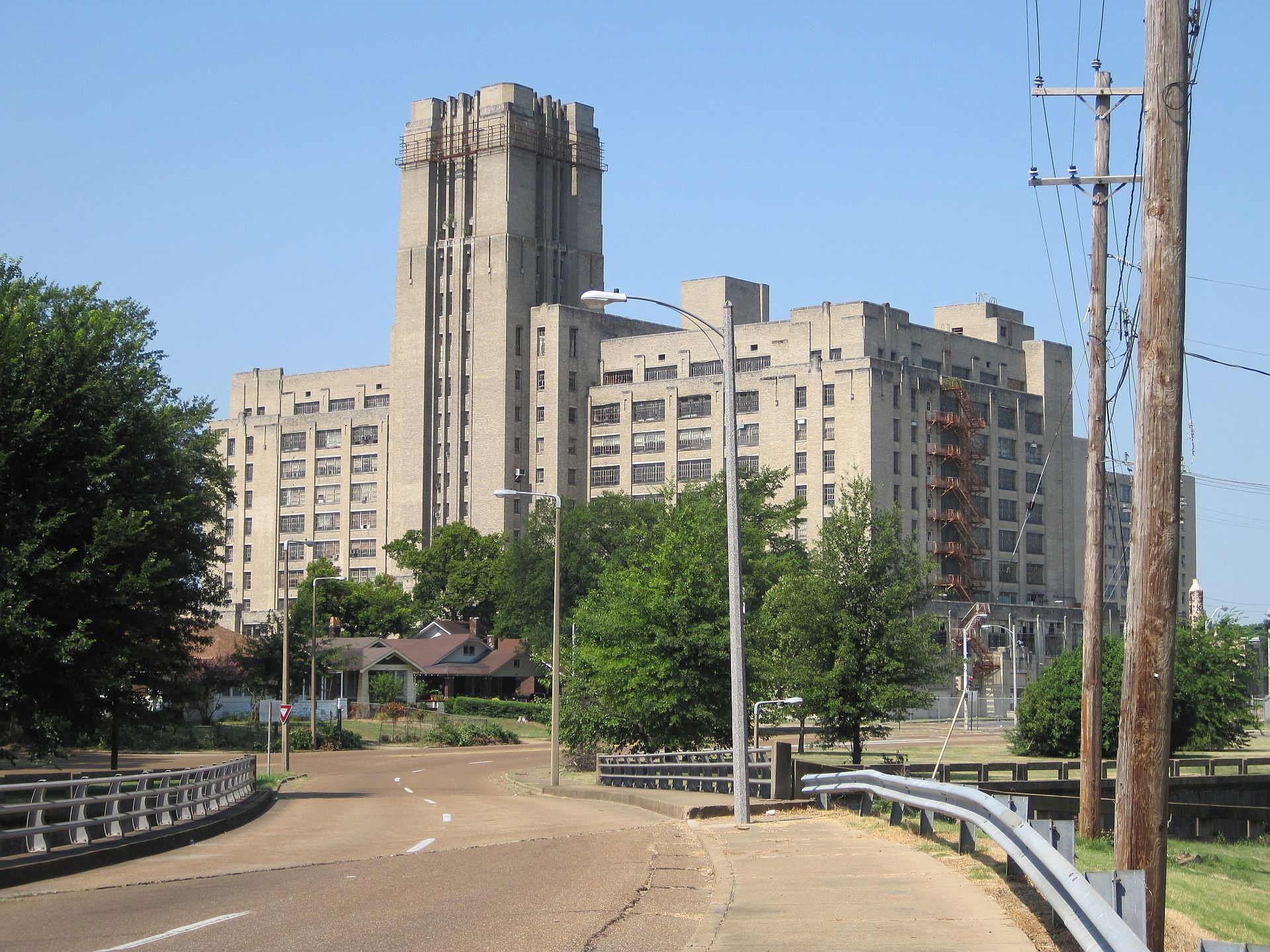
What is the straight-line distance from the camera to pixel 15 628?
25.6m

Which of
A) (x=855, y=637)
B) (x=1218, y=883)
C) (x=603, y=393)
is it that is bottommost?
(x=1218, y=883)

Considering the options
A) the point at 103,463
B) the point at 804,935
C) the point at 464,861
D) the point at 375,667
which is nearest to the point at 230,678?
the point at 375,667

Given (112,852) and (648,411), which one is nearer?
(112,852)

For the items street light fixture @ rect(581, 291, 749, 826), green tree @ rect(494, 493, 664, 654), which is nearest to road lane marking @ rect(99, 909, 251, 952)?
street light fixture @ rect(581, 291, 749, 826)

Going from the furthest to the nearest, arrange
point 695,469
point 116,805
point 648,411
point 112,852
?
1. point 648,411
2. point 695,469
3. point 116,805
4. point 112,852

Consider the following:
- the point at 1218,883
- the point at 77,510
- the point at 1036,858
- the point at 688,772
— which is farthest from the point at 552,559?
the point at 1036,858

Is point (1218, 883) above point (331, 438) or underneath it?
underneath

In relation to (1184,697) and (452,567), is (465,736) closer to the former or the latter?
(1184,697)

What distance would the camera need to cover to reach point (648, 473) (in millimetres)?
137625

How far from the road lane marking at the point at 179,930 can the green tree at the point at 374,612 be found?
399ft

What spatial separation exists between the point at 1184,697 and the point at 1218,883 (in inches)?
1258

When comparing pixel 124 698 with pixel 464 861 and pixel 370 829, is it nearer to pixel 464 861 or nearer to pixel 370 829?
pixel 370 829

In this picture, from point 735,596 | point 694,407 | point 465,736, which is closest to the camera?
point 735,596

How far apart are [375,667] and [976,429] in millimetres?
55903
